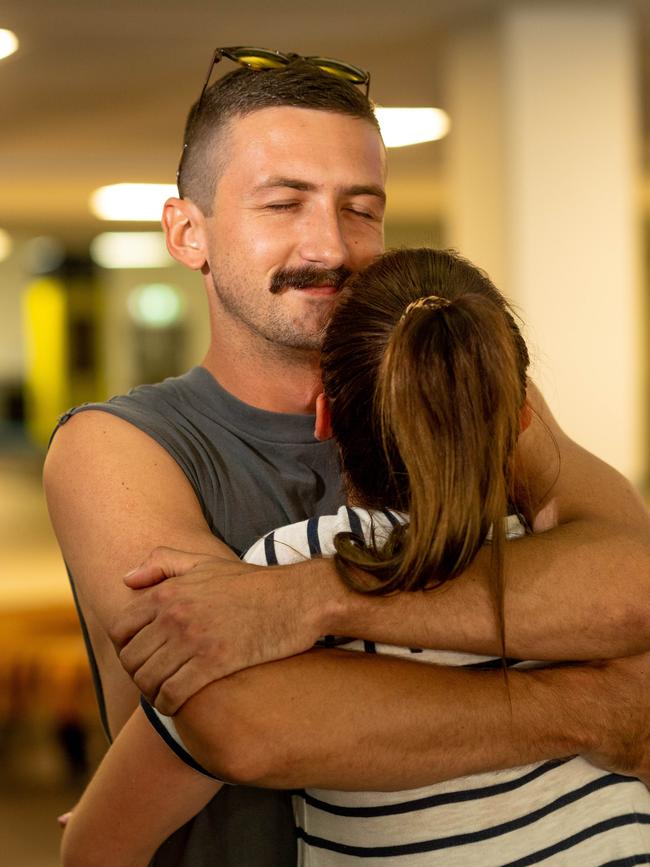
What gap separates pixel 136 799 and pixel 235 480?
0.45 m

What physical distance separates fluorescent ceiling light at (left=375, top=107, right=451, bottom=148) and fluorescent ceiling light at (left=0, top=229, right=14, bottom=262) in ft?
24.1

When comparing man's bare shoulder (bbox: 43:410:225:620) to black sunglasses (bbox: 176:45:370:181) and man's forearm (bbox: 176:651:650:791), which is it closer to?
man's forearm (bbox: 176:651:650:791)

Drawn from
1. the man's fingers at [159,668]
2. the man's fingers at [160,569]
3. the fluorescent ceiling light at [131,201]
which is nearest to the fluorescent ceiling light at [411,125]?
the fluorescent ceiling light at [131,201]

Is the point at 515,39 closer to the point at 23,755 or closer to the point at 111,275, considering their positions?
the point at 23,755

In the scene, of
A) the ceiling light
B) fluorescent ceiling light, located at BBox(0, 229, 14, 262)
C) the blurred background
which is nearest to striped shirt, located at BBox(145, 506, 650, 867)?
the blurred background

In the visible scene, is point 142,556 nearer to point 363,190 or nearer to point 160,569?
point 160,569

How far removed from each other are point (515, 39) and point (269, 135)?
11.4 feet

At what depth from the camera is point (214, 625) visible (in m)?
1.14

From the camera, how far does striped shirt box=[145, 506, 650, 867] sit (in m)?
1.13

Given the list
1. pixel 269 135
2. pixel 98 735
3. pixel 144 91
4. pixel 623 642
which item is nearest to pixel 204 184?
pixel 269 135

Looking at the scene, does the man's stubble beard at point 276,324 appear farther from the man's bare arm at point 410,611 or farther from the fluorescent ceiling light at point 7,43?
the fluorescent ceiling light at point 7,43

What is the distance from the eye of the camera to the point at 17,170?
31.1 feet

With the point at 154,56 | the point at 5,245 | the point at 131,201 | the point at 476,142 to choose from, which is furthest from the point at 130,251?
the point at 476,142

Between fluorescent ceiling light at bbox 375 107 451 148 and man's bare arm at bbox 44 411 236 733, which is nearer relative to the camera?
man's bare arm at bbox 44 411 236 733
